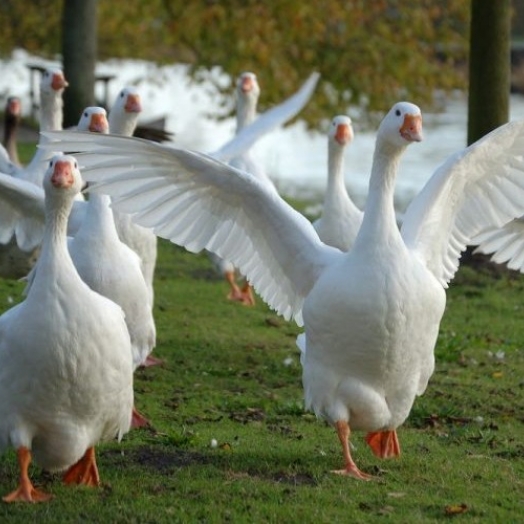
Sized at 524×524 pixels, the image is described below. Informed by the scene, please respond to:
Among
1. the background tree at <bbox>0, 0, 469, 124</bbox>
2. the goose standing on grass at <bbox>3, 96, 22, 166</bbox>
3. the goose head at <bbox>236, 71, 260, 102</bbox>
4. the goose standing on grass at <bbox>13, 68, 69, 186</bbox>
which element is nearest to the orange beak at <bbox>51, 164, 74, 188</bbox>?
the goose standing on grass at <bbox>13, 68, 69, 186</bbox>

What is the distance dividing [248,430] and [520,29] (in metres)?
47.8

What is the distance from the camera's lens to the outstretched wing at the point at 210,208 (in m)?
7.12

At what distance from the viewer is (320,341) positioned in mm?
7012

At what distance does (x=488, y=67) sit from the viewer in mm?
13023

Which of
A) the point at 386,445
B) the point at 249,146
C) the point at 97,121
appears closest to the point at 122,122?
the point at 97,121

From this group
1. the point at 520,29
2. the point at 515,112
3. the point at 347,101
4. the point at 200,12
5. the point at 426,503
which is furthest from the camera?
the point at 520,29

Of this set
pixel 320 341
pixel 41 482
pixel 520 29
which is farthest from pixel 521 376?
pixel 520 29

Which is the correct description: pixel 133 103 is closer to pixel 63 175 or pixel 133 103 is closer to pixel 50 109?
pixel 50 109

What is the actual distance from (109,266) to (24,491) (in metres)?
1.99

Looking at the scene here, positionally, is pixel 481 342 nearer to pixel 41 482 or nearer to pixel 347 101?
pixel 41 482

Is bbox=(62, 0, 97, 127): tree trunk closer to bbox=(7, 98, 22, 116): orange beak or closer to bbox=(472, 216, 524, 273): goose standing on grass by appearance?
bbox=(7, 98, 22, 116): orange beak

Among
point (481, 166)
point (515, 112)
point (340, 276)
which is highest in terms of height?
point (481, 166)

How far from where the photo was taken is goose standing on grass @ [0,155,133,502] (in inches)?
243

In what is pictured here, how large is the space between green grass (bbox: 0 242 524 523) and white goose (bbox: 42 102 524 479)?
367 millimetres
